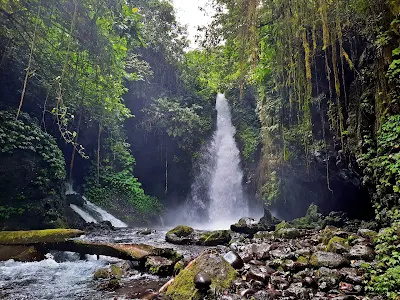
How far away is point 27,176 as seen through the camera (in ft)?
30.3

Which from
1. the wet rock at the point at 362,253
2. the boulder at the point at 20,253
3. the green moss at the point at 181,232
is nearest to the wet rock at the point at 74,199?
the green moss at the point at 181,232

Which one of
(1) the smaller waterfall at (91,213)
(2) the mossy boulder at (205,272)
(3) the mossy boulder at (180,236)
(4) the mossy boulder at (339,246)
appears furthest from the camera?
(1) the smaller waterfall at (91,213)

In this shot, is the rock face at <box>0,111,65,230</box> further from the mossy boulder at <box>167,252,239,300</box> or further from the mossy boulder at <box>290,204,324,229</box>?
the mossy boulder at <box>290,204,324,229</box>

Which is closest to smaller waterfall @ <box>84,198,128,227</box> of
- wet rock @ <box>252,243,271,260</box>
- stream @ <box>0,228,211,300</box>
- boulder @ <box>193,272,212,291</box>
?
stream @ <box>0,228,211,300</box>

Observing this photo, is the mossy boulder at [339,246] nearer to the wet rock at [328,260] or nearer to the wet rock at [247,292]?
the wet rock at [328,260]

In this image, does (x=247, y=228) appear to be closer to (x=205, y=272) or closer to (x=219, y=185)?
(x=205, y=272)

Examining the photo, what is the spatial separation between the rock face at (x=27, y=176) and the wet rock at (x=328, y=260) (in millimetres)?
8047

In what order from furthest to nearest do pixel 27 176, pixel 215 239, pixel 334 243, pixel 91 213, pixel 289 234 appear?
pixel 91 213 < pixel 27 176 < pixel 215 239 < pixel 289 234 < pixel 334 243

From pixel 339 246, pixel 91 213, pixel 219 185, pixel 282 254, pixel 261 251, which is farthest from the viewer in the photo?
pixel 219 185

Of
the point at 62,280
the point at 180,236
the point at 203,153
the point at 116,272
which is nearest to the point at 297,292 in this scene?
the point at 116,272

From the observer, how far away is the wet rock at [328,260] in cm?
407

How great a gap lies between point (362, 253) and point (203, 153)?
14087 millimetres

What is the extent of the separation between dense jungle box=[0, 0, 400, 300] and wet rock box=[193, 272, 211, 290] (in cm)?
2

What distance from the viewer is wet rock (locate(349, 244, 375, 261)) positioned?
4.26 m
